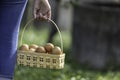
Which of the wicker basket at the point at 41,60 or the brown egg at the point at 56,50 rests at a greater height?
the brown egg at the point at 56,50

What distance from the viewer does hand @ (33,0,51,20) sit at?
447 cm

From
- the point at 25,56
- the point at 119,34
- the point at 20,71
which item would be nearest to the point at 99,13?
the point at 119,34

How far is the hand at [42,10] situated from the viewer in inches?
176

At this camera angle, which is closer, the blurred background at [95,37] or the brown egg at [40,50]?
the brown egg at [40,50]

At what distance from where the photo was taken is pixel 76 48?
1025cm

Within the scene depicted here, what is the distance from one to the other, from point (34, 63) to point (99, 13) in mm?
5462

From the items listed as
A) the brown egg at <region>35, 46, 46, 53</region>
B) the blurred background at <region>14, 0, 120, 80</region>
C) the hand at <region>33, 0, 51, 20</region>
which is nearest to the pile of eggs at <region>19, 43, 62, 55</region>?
the brown egg at <region>35, 46, 46, 53</region>

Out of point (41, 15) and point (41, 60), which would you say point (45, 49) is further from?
point (41, 15)

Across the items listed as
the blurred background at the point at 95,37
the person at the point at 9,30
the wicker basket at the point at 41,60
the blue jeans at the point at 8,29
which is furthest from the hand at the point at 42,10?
the blurred background at the point at 95,37

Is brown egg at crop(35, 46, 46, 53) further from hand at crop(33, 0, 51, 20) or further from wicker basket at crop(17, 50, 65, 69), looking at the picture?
hand at crop(33, 0, 51, 20)

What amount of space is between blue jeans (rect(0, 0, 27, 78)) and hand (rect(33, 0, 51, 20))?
0.13m

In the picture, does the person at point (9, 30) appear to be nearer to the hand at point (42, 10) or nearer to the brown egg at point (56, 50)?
the hand at point (42, 10)

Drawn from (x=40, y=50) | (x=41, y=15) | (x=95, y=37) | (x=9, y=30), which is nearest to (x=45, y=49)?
(x=40, y=50)

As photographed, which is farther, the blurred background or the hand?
the blurred background
